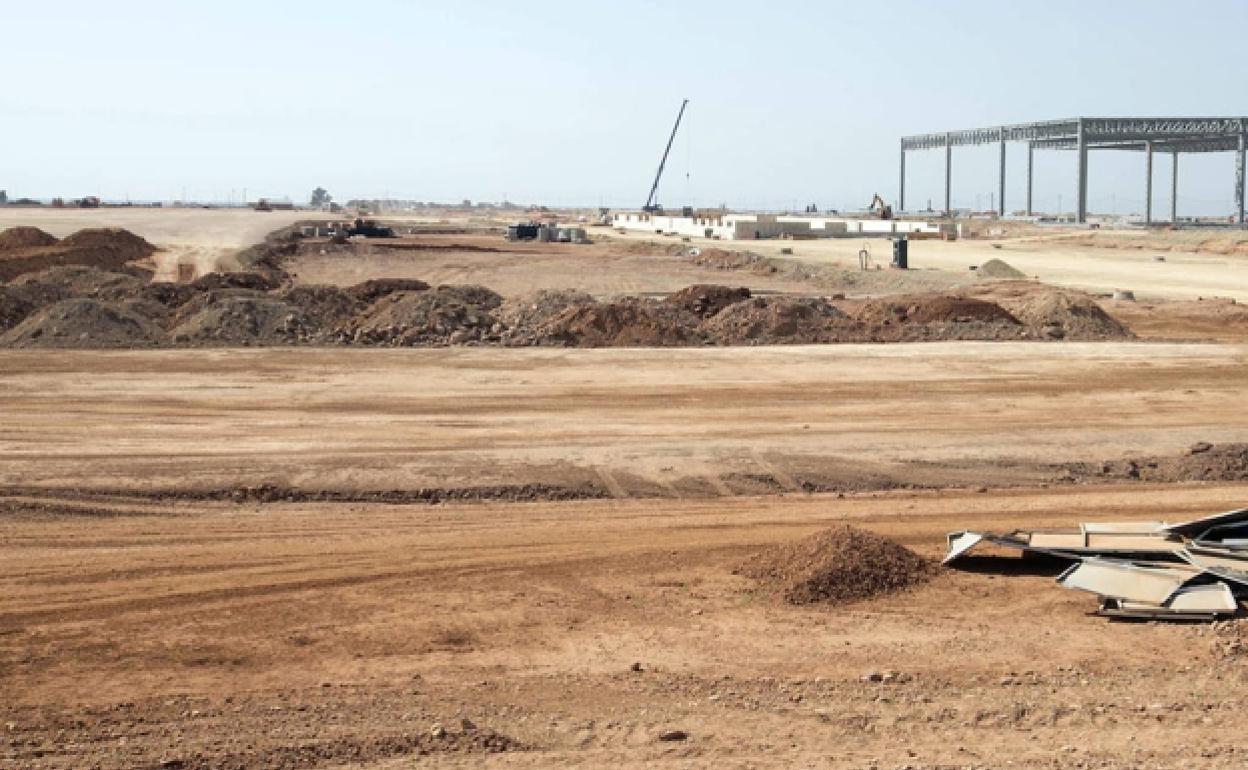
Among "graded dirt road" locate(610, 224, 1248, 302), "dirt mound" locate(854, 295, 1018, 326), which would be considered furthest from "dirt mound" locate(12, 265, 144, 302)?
"graded dirt road" locate(610, 224, 1248, 302)

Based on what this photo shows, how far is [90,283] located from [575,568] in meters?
25.5

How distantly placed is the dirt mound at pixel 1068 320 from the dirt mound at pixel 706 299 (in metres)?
6.06

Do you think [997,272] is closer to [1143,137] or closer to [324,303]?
[324,303]

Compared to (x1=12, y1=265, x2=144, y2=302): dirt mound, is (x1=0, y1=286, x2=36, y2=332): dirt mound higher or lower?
(x1=12, y1=265, x2=144, y2=302): dirt mound

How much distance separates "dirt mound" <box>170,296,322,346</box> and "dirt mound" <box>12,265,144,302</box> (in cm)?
445

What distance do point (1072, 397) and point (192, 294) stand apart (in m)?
19.1

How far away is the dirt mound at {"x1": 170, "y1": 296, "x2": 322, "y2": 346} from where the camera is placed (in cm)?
2573

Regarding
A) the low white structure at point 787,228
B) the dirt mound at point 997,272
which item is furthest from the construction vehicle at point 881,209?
the dirt mound at point 997,272

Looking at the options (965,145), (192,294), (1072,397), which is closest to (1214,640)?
(1072,397)

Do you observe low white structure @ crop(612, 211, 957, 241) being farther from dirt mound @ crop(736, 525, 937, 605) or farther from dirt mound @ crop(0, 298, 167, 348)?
dirt mound @ crop(736, 525, 937, 605)

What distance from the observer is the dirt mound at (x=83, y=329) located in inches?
981

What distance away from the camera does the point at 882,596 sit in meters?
10.0

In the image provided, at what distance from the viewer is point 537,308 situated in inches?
1118

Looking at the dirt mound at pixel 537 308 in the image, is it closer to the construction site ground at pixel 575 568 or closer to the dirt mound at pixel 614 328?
the dirt mound at pixel 614 328
